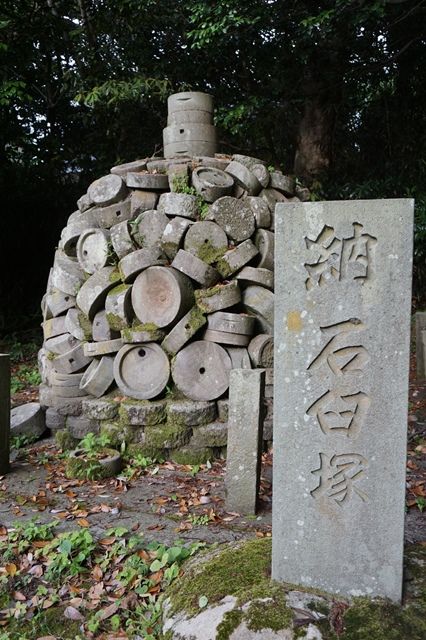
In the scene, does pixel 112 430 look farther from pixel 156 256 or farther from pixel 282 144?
pixel 282 144

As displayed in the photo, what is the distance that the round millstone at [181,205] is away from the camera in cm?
544

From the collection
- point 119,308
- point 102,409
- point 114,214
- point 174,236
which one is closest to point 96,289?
point 119,308

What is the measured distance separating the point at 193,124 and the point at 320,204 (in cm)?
436

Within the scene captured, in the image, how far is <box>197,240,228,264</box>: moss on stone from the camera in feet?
17.5

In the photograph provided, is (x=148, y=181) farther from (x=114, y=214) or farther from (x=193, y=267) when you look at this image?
(x=193, y=267)

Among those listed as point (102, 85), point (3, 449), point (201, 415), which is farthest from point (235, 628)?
point (102, 85)

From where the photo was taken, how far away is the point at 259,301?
5.32 m

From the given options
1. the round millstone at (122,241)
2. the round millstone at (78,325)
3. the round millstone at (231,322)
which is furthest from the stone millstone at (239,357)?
the round millstone at (78,325)

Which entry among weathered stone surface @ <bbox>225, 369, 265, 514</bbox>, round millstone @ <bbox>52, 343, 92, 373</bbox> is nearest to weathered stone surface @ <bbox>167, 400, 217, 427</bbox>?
Result: weathered stone surface @ <bbox>225, 369, 265, 514</bbox>

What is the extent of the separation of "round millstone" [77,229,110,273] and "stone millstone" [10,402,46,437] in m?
1.60

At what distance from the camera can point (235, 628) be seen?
2.29 m

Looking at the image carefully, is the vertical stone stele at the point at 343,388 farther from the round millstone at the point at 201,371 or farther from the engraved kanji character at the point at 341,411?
the round millstone at the point at 201,371

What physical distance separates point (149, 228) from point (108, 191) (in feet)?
2.39

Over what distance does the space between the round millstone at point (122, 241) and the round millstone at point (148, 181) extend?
0.46 m
